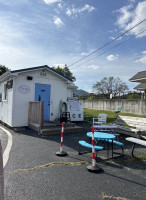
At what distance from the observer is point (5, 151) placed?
16.2 feet

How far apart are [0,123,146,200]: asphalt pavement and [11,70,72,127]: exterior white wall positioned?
4.05 metres

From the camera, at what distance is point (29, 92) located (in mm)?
9164

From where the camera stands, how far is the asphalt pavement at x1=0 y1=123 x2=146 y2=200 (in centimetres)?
270

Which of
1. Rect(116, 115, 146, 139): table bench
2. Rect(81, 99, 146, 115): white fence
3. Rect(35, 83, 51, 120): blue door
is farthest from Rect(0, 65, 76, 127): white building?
Rect(81, 99, 146, 115): white fence

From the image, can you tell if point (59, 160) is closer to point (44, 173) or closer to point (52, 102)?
point (44, 173)

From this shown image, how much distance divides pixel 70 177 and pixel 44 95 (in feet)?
22.7

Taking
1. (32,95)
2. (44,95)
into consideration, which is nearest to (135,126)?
(44,95)

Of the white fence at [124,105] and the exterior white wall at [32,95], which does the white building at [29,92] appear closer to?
the exterior white wall at [32,95]

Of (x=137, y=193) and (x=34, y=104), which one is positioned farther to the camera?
(x=34, y=104)

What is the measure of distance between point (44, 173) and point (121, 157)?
8.08 ft

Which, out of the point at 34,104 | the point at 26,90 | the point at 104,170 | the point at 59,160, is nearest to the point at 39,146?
the point at 59,160

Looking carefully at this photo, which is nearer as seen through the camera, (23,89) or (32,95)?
(23,89)

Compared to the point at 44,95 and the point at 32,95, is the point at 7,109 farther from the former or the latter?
the point at 44,95

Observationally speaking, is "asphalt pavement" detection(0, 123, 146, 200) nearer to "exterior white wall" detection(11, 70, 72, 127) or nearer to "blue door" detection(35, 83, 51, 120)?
"exterior white wall" detection(11, 70, 72, 127)
